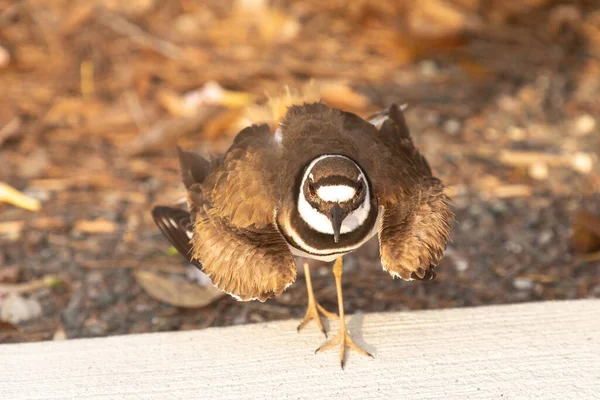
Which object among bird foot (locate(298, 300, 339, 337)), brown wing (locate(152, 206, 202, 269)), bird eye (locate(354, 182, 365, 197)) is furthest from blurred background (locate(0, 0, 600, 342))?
bird eye (locate(354, 182, 365, 197))

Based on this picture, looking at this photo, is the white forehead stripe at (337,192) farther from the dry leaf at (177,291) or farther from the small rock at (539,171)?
the small rock at (539,171)

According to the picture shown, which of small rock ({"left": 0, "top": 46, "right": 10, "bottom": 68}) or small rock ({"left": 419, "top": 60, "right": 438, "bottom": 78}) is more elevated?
small rock ({"left": 419, "top": 60, "right": 438, "bottom": 78})

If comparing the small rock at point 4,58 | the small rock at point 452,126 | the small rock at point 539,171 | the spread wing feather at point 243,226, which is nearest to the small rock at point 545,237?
the small rock at point 539,171

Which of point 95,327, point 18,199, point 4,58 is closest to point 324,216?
point 95,327

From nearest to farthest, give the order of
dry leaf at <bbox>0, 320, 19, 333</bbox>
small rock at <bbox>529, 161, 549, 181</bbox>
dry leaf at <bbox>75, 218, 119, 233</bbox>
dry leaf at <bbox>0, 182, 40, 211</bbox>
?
dry leaf at <bbox>0, 320, 19, 333</bbox>
dry leaf at <bbox>75, 218, 119, 233</bbox>
dry leaf at <bbox>0, 182, 40, 211</bbox>
small rock at <bbox>529, 161, 549, 181</bbox>

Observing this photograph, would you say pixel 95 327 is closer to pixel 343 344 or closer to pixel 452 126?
pixel 343 344

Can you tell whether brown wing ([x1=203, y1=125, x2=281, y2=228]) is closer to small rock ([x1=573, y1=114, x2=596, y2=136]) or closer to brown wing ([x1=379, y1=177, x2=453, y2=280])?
brown wing ([x1=379, y1=177, x2=453, y2=280])
